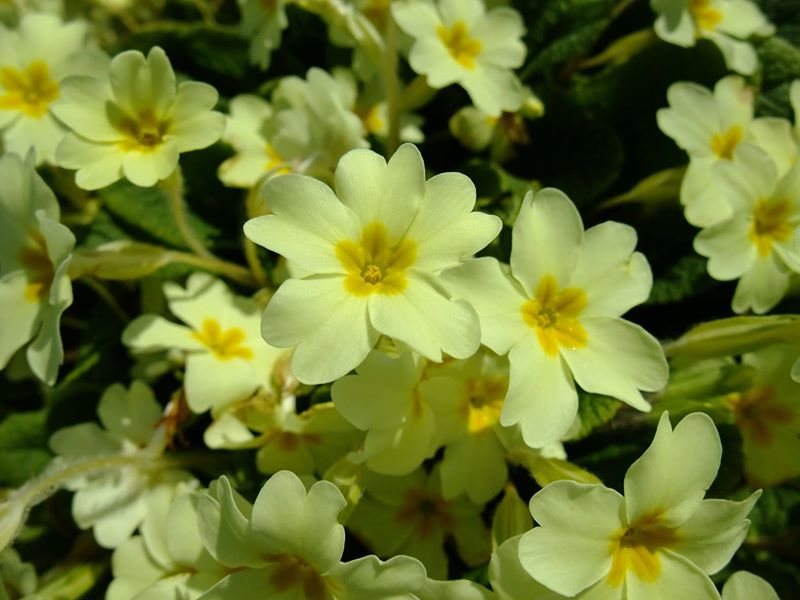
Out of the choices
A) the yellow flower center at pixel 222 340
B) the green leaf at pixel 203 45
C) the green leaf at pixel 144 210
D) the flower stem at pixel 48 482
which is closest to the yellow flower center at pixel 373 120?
the green leaf at pixel 203 45

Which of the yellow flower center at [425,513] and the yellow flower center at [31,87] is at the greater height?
the yellow flower center at [31,87]

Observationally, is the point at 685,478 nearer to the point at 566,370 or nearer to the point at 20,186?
the point at 566,370

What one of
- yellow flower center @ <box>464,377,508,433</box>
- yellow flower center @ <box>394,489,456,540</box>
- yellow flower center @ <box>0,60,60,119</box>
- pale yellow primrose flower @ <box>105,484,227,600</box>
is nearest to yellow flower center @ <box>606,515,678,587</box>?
yellow flower center @ <box>464,377,508,433</box>

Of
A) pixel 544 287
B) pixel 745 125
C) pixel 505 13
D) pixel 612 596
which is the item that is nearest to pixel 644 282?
pixel 544 287

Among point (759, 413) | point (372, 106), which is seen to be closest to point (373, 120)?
point (372, 106)

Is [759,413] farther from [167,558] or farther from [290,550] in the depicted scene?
[167,558]

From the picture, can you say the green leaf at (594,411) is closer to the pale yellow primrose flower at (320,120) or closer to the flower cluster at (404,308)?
the flower cluster at (404,308)
